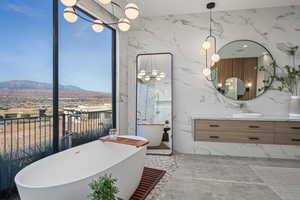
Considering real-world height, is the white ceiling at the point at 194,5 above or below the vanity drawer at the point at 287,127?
above

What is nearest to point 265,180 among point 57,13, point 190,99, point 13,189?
point 190,99

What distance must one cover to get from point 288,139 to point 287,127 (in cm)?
22

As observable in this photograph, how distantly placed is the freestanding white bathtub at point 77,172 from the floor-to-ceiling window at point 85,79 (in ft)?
2.27

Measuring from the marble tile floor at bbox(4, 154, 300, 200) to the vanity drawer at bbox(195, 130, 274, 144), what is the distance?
39 centimetres

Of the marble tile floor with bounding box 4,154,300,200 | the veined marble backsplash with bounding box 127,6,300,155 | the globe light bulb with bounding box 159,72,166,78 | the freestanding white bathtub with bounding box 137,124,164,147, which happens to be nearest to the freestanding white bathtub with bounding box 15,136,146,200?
the marble tile floor with bounding box 4,154,300,200

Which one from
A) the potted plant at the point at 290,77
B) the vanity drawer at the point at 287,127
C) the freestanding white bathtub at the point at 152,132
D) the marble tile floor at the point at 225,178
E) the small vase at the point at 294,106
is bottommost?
the marble tile floor at the point at 225,178

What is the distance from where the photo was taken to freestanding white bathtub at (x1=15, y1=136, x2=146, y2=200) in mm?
1225

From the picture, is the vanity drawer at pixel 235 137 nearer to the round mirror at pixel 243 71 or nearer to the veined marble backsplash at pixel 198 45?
the veined marble backsplash at pixel 198 45

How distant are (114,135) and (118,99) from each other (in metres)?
1.32

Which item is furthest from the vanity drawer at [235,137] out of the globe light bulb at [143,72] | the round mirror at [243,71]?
the globe light bulb at [143,72]

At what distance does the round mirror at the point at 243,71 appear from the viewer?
3539 millimetres

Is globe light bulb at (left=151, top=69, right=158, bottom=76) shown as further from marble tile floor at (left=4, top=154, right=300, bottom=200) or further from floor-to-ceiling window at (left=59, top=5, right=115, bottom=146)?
marble tile floor at (left=4, top=154, right=300, bottom=200)

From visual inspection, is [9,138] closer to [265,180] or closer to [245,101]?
[265,180]

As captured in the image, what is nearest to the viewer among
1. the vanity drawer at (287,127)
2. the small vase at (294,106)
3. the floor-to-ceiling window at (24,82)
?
the floor-to-ceiling window at (24,82)
